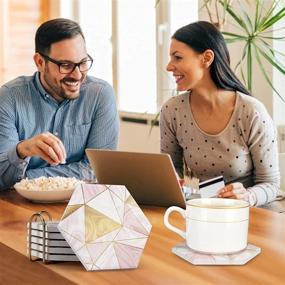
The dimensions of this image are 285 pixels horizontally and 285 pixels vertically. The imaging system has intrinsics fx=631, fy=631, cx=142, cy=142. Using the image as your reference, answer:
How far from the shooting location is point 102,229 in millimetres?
1244

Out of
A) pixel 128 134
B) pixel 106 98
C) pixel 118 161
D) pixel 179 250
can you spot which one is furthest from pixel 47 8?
pixel 179 250

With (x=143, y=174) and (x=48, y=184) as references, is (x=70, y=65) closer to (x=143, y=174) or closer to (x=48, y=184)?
(x=48, y=184)

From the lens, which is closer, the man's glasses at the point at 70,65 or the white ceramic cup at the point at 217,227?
the white ceramic cup at the point at 217,227

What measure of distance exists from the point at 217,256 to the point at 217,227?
0.06m

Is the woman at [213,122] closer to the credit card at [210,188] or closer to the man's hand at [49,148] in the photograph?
the credit card at [210,188]

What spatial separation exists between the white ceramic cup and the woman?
3.07 feet

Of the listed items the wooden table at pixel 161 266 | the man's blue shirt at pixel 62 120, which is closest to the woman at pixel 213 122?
the man's blue shirt at pixel 62 120

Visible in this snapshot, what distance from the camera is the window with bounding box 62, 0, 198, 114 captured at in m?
4.63

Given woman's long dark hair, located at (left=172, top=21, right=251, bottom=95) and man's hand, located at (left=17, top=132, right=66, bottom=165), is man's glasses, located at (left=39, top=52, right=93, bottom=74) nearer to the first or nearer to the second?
woman's long dark hair, located at (left=172, top=21, right=251, bottom=95)

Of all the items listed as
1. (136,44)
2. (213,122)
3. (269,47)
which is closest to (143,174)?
(213,122)

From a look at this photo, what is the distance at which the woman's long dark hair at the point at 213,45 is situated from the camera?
7.95ft

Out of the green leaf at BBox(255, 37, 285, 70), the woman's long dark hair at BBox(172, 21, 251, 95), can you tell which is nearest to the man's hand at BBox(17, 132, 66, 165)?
the woman's long dark hair at BBox(172, 21, 251, 95)

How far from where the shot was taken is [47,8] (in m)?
6.27

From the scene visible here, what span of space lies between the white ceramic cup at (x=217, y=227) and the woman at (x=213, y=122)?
0.94 m
